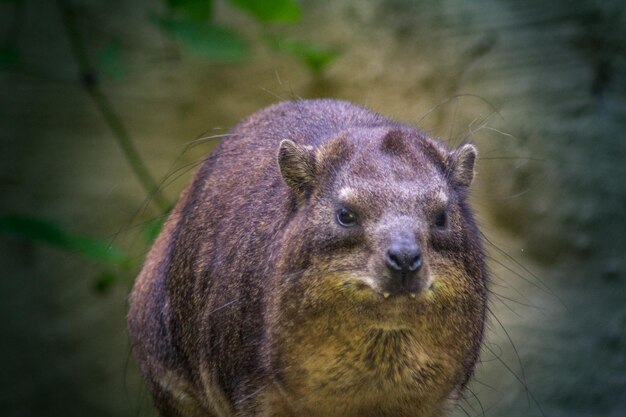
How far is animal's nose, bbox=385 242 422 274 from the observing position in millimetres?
Result: 4676

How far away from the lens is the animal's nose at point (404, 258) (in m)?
4.68

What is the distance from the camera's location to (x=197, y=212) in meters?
6.62

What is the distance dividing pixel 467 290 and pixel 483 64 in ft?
13.8

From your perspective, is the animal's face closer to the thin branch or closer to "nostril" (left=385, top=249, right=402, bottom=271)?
"nostril" (left=385, top=249, right=402, bottom=271)

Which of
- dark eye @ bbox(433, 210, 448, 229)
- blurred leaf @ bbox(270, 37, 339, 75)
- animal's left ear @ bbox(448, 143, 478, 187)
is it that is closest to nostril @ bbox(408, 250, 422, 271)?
dark eye @ bbox(433, 210, 448, 229)

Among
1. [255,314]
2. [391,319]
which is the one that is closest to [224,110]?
[255,314]

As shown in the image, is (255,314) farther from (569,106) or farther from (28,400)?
(28,400)

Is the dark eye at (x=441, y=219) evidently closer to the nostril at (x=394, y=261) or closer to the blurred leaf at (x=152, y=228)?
the nostril at (x=394, y=261)

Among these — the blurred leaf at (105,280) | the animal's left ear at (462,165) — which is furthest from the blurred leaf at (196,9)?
the animal's left ear at (462,165)

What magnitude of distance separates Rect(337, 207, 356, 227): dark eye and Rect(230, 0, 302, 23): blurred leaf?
3.06 meters

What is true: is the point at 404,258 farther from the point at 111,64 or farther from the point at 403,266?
the point at 111,64

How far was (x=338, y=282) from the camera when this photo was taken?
194 inches

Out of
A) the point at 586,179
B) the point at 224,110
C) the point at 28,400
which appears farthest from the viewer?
the point at 28,400

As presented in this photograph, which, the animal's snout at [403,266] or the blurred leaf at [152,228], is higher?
the blurred leaf at [152,228]
